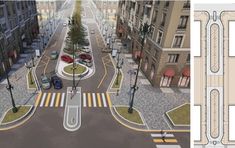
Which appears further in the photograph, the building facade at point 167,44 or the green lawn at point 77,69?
the green lawn at point 77,69

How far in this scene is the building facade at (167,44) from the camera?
107ft

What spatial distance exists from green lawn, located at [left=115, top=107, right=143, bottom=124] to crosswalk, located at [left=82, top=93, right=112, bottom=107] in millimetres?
2453

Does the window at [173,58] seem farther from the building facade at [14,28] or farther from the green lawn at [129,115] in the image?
the building facade at [14,28]

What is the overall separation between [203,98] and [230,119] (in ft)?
11.3

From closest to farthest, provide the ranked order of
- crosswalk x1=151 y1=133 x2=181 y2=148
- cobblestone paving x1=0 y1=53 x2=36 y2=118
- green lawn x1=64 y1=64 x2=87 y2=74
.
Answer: crosswalk x1=151 y1=133 x2=181 y2=148 → cobblestone paving x1=0 y1=53 x2=36 y2=118 → green lawn x1=64 y1=64 x2=87 y2=74

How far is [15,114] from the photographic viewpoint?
27.7 meters

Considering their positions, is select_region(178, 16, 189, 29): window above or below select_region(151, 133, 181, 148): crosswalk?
above

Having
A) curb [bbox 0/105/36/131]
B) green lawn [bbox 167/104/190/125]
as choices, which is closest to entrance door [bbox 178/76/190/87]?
green lawn [bbox 167/104/190/125]

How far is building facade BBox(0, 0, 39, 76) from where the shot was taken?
39750 mm

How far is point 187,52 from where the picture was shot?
35.4 m

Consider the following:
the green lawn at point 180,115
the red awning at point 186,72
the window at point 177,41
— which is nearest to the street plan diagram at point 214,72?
the green lawn at point 180,115

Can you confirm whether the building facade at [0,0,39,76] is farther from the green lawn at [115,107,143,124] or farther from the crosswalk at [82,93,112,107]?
the green lawn at [115,107,143,124]

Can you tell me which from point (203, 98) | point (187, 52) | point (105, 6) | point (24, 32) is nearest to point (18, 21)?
point (24, 32)

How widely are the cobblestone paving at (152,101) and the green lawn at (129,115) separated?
112 cm
